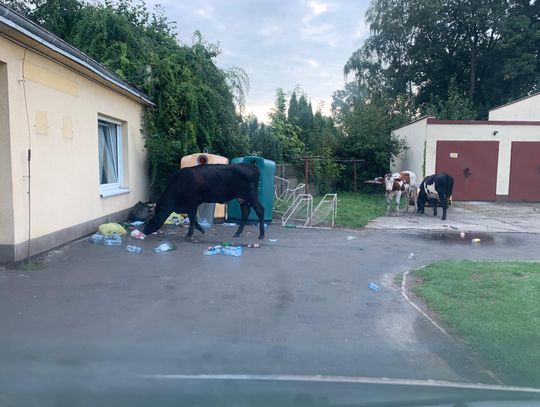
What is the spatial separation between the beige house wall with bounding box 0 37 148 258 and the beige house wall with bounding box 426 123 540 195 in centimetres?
1375

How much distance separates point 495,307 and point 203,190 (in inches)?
242

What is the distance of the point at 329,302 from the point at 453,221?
31.3 ft

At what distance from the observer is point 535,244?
1045cm

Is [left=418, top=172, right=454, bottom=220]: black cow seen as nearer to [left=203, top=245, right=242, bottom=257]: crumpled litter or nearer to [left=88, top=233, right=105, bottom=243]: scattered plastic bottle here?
[left=203, top=245, right=242, bottom=257]: crumpled litter

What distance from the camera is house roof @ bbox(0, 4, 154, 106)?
6.21 metres

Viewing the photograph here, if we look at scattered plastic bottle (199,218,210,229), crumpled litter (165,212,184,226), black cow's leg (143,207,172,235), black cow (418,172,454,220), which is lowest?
scattered plastic bottle (199,218,210,229)

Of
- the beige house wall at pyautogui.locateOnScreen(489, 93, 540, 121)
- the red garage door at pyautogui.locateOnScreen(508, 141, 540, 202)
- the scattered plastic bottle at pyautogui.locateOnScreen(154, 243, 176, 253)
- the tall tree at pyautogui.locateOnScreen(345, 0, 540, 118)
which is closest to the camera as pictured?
the scattered plastic bottle at pyautogui.locateOnScreen(154, 243, 176, 253)

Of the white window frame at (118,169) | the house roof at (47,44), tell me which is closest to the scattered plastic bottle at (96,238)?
the white window frame at (118,169)

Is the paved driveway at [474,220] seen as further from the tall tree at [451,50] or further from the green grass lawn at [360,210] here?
the tall tree at [451,50]

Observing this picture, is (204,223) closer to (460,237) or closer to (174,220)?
(174,220)

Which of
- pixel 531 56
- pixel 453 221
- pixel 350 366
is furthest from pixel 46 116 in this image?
pixel 531 56

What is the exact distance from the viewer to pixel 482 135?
20297 millimetres

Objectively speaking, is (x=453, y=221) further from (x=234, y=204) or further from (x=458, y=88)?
(x=458, y=88)

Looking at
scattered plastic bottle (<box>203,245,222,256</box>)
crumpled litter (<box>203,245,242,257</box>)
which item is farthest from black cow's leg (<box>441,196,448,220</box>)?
scattered plastic bottle (<box>203,245,222,256</box>)
